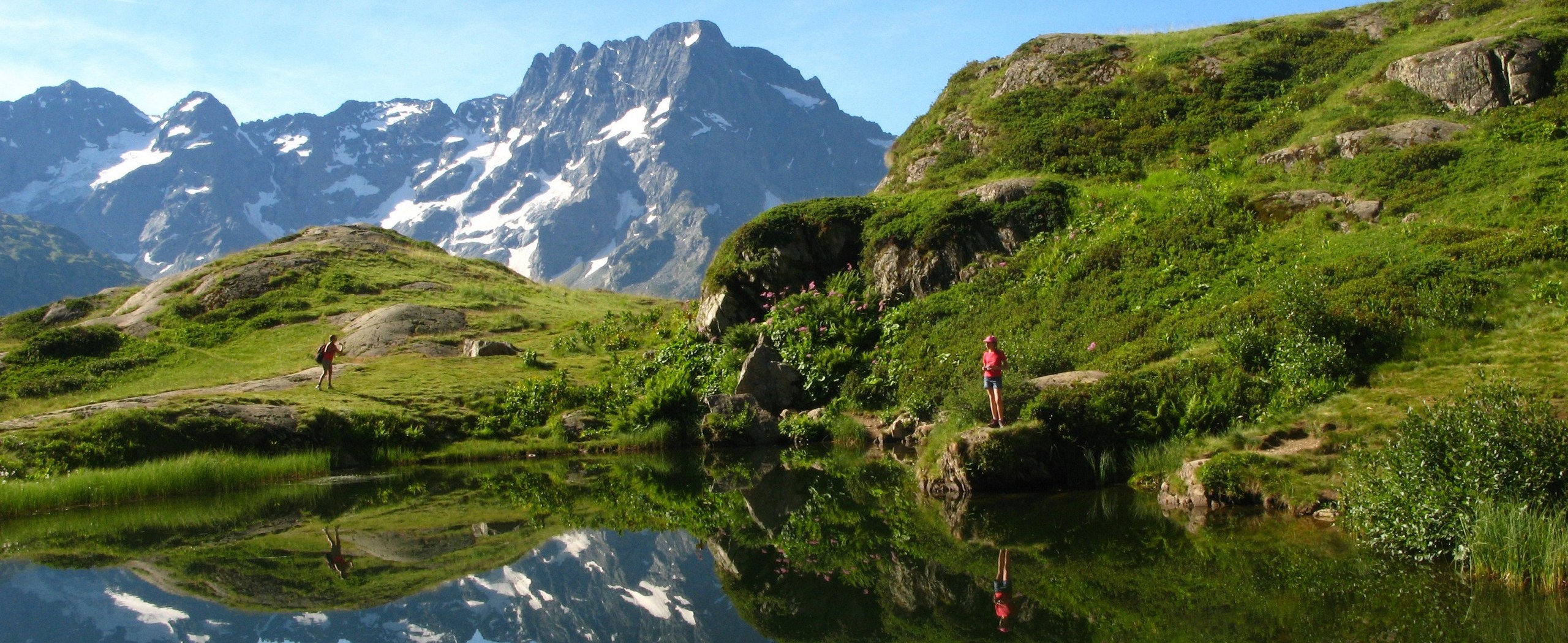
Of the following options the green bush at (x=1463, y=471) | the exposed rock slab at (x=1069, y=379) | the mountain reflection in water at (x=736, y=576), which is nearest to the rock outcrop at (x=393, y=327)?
the mountain reflection in water at (x=736, y=576)

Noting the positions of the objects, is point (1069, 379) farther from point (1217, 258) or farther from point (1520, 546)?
point (1520, 546)

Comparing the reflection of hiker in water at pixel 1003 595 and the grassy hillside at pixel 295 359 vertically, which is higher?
the grassy hillside at pixel 295 359

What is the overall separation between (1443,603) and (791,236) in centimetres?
2539

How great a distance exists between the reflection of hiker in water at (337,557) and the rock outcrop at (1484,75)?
2971cm

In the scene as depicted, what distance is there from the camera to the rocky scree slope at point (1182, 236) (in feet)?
51.4

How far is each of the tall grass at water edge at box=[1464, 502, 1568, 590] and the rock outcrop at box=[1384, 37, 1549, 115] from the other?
22618 millimetres

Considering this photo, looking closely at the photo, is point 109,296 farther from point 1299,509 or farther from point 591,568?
point 1299,509

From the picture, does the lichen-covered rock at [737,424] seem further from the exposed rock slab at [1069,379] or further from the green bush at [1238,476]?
the green bush at [1238,476]

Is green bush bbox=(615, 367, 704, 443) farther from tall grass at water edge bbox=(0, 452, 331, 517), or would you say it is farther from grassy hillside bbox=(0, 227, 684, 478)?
tall grass at water edge bbox=(0, 452, 331, 517)

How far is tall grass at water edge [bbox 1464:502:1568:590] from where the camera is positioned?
7.82 m

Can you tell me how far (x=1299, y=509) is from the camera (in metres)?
11.8

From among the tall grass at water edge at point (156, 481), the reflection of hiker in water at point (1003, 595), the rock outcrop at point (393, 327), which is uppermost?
the rock outcrop at point (393, 327)

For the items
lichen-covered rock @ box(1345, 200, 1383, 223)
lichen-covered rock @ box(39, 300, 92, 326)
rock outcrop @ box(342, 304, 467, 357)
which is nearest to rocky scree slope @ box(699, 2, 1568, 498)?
lichen-covered rock @ box(1345, 200, 1383, 223)

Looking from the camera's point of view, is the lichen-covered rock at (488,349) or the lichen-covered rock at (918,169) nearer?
the lichen-covered rock at (488,349)
